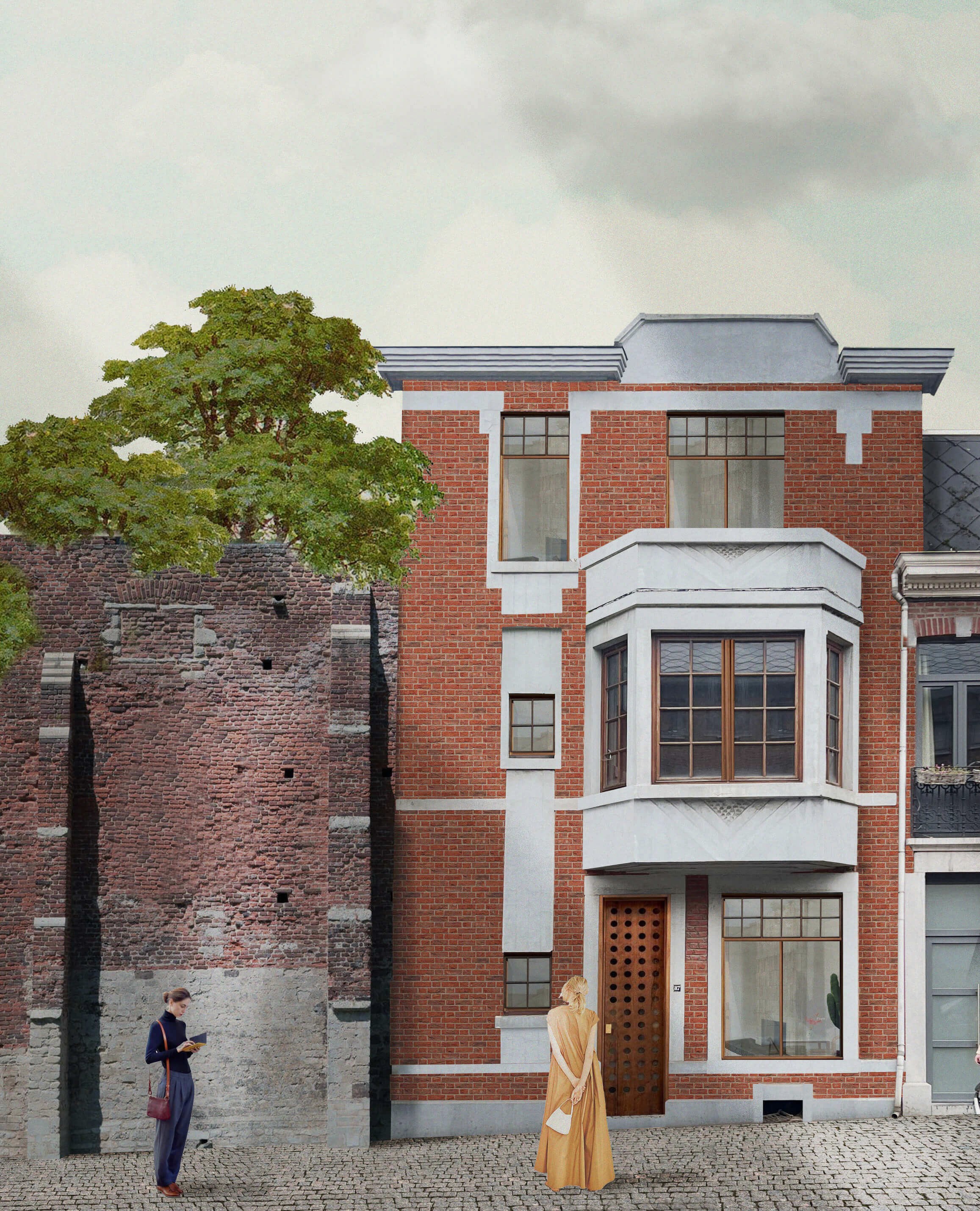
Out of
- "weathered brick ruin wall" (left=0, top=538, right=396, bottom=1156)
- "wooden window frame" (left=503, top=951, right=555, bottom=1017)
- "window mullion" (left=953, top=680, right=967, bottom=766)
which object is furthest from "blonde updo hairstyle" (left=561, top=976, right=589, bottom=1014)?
"window mullion" (left=953, top=680, right=967, bottom=766)

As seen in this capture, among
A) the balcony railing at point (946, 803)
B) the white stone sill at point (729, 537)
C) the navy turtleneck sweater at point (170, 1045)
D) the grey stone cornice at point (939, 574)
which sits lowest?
the navy turtleneck sweater at point (170, 1045)

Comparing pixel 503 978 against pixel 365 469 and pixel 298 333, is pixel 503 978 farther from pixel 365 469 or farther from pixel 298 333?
pixel 298 333

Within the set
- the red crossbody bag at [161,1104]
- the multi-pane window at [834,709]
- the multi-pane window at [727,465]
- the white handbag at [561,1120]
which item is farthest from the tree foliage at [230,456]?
the white handbag at [561,1120]

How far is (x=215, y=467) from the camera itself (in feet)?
77.2

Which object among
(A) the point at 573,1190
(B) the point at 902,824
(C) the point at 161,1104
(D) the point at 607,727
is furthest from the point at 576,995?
(B) the point at 902,824

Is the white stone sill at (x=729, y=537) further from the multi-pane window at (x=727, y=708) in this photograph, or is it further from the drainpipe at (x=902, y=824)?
the drainpipe at (x=902, y=824)

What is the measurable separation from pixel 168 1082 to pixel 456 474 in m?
9.04

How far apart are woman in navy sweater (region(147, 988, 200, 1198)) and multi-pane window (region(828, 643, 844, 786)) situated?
9.02 meters

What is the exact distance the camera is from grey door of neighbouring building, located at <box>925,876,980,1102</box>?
20000 mm

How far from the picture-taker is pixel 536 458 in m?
Answer: 20.9

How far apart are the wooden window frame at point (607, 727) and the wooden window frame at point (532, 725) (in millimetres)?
646

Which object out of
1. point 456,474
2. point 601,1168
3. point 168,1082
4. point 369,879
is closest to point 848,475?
point 456,474

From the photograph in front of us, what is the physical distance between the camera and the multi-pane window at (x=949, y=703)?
20281mm

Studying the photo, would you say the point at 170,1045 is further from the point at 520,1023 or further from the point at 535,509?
the point at 535,509
